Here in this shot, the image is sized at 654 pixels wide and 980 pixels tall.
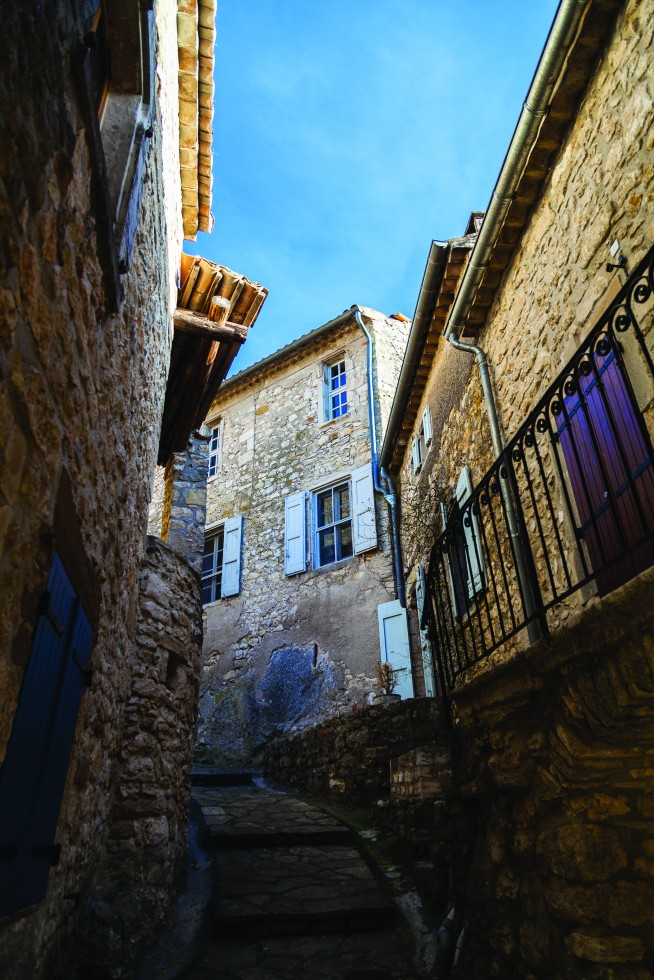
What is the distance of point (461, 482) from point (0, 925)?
5.54 meters

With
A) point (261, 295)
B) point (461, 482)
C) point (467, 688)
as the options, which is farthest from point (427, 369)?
point (467, 688)

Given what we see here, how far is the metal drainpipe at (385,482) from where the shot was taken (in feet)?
32.6

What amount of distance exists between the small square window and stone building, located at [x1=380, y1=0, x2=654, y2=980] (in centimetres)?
656

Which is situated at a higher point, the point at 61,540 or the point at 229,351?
the point at 229,351

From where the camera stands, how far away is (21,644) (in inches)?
76.8

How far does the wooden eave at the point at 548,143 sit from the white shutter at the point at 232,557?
714 centimetres

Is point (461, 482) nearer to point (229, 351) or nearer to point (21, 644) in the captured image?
point (229, 351)

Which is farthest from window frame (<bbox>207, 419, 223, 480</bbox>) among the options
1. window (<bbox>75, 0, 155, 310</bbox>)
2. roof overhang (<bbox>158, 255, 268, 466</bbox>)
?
window (<bbox>75, 0, 155, 310</bbox>)

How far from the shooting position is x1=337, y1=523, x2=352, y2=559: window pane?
10961 millimetres

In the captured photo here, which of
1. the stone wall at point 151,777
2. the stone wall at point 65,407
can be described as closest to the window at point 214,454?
the stone wall at point 151,777

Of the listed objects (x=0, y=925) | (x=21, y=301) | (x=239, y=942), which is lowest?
(x=239, y=942)

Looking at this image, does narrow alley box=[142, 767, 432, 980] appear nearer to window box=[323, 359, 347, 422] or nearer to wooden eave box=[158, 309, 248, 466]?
wooden eave box=[158, 309, 248, 466]

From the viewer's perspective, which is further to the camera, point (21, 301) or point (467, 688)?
point (467, 688)

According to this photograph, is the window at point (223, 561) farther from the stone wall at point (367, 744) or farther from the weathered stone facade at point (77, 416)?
the weathered stone facade at point (77, 416)
